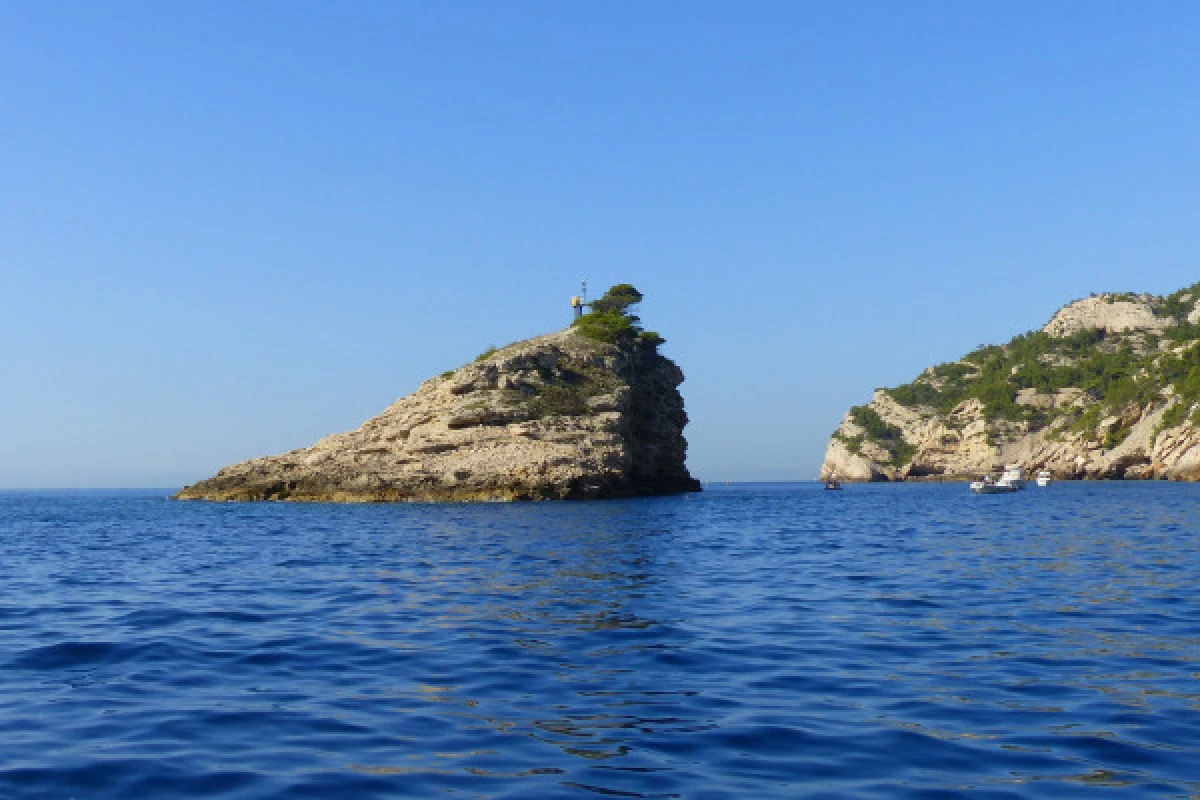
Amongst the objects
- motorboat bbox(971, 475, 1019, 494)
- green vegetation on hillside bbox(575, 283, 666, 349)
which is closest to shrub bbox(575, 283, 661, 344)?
green vegetation on hillside bbox(575, 283, 666, 349)

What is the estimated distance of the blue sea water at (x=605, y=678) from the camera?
800 centimetres

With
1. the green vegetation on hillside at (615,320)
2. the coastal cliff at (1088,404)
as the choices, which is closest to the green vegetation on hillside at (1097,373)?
the coastal cliff at (1088,404)

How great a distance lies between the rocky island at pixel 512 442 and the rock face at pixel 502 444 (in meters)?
0.10

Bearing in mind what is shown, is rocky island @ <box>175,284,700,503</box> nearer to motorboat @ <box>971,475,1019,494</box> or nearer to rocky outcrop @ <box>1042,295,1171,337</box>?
motorboat @ <box>971,475,1019,494</box>

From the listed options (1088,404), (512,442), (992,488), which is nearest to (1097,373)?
(1088,404)

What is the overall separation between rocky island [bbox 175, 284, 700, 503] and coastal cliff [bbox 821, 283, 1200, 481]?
2706 inches

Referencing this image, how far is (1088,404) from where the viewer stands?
158 meters

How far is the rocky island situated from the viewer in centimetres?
7031

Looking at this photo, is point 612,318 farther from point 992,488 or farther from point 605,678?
point 605,678

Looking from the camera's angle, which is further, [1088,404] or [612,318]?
[1088,404]

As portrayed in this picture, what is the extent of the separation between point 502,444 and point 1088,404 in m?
121

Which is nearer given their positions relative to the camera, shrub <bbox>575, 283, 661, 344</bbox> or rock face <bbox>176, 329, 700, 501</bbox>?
rock face <bbox>176, 329, 700, 501</bbox>

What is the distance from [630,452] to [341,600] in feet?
207

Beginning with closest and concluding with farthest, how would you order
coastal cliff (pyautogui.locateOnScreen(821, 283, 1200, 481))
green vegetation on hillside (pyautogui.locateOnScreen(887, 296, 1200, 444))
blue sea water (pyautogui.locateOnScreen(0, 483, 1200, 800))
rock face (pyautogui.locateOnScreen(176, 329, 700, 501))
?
1. blue sea water (pyautogui.locateOnScreen(0, 483, 1200, 800))
2. rock face (pyautogui.locateOnScreen(176, 329, 700, 501))
3. coastal cliff (pyautogui.locateOnScreen(821, 283, 1200, 481))
4. green vegetation on hillside (pyautogui.locateOnScreen(887, 296, 1200, 444))
